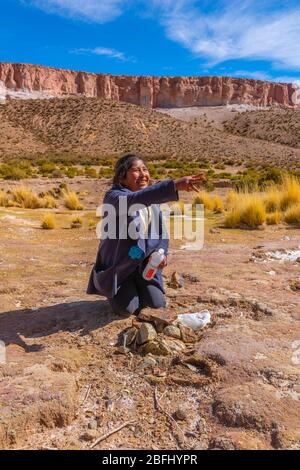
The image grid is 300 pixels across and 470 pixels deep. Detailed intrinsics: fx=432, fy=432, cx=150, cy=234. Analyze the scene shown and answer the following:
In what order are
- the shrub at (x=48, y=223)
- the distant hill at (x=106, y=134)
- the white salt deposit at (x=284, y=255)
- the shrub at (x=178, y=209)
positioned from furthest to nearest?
the distant hill at (x=106, y=134), the shrub at (x=178, y=209), the shrub at (x=48, y=223), the white salt deposit at (x=284, y=255)

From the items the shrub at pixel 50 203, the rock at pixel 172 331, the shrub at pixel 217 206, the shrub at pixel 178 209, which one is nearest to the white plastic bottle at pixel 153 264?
the rock at pixel 172 331

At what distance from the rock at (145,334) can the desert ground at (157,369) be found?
3.2 inches

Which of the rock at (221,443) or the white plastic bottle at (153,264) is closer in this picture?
the rock at (221,443)

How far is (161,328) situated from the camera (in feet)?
10.3

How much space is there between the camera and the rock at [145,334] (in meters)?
2.94

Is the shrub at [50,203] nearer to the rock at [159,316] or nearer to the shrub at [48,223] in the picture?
the shrub at [48,223]

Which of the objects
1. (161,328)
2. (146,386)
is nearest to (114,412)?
(146,386)

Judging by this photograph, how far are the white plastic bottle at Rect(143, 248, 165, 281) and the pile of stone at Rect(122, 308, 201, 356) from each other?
0.29 meters

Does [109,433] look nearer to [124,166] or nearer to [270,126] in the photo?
[124,166]

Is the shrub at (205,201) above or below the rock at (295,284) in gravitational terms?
above

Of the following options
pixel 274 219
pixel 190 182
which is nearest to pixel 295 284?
pixel 190 182

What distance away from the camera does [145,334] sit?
2.96 meters

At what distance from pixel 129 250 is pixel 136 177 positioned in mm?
563

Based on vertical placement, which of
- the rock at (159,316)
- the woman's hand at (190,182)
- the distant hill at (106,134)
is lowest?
the rock at (159,316)
